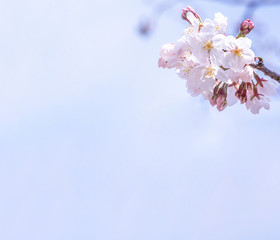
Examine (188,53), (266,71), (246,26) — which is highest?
(246,26)

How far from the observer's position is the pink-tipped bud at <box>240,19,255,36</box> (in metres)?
1.41

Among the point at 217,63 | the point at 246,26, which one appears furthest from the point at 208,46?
the point at 246,26

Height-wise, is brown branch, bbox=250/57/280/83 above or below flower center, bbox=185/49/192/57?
below

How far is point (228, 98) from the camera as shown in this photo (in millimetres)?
1479

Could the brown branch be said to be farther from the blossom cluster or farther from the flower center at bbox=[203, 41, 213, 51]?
the flower center at bbox=[203, 41, 213, 51]

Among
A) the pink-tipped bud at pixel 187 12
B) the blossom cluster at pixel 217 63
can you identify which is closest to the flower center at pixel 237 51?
the blossom cluster at pixel 217 63

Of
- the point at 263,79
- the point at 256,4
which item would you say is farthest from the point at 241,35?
the point at 256,4

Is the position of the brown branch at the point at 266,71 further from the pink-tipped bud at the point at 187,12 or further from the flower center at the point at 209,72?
the pink-tipped bud at the point at 187,12

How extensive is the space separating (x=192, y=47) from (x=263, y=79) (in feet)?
1.19

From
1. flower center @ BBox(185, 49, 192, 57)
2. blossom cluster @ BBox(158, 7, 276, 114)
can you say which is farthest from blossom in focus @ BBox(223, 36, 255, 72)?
flower center @ BBox(185, 49, 192, 57)

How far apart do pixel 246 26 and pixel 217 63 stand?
0.66 feet

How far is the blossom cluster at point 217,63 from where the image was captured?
4.46 ft

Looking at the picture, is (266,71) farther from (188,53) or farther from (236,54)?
(188,53)

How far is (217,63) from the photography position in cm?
139
